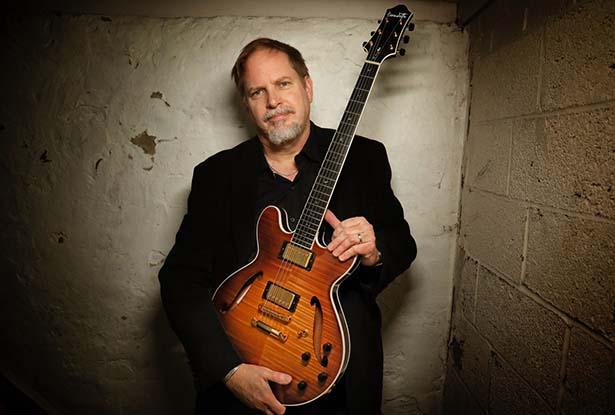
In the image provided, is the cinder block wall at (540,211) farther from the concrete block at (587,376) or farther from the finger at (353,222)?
the finger at (353,222)

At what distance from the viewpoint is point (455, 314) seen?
1.82 meters

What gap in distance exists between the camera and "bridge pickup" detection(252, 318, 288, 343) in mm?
1076

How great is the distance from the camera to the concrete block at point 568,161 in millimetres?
875

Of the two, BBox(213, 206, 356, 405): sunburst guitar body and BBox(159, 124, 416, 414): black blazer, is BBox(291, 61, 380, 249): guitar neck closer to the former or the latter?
BBox(213, 206, 356, 405): sunburst guitar body

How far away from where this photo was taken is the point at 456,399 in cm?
176

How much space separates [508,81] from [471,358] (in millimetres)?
1200

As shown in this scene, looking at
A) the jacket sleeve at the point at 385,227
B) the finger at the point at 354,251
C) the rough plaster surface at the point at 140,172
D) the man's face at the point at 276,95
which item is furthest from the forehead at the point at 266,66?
the finger at the point at 354,251

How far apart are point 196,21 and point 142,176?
2.63 ft

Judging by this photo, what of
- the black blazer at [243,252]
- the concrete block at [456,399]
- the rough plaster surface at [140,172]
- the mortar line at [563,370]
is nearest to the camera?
the mortar line at [563,370]

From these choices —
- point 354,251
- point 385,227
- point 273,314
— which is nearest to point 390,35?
point 385,227

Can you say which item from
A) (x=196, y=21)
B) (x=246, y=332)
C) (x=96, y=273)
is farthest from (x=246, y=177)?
(x=96, y=273)

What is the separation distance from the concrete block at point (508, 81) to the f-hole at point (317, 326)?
3.11ft

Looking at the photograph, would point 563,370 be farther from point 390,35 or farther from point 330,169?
point 390,35

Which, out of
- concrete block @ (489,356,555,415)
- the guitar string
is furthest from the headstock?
concrete block @ (489,356,555,415)
